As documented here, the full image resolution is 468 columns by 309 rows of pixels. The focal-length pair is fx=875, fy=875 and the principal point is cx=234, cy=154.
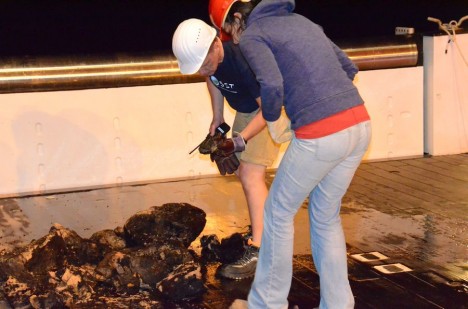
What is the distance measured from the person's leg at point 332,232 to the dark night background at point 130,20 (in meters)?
9.32

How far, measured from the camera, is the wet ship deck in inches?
188

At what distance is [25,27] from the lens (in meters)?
14.4

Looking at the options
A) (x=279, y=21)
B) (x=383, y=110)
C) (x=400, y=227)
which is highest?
(x=279, y=21)

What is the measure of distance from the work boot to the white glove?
0.92 m

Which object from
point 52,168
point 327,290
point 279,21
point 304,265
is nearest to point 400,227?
point 304,265

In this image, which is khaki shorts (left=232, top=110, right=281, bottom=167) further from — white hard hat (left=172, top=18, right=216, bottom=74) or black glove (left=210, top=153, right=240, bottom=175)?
white hard hat (left=172, top=18, right=216, bottom=74)

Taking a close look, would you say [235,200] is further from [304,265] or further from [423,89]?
[423,89]

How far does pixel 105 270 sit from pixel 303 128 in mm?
1590

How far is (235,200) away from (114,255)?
6.43ft

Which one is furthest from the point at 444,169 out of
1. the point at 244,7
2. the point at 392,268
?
the point at 244,7

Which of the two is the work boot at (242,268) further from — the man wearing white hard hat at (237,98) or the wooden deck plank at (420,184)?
the wooden deck plank at (420,184)

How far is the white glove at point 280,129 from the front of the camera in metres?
4.28

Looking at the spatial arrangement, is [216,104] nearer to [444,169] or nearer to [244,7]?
[244,7]

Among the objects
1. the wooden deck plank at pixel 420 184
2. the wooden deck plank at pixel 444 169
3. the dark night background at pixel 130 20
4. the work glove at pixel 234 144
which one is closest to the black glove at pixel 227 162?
the work glove at pixel 234 144
